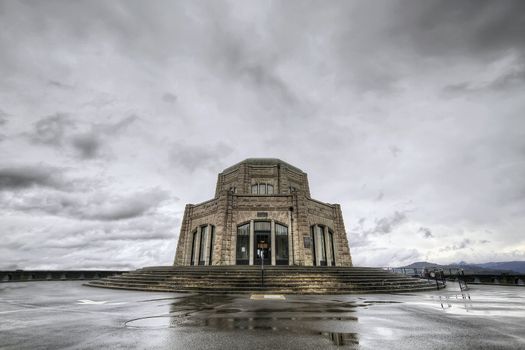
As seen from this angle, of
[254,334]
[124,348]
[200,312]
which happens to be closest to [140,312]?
[200,312]

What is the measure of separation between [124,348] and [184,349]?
109cm

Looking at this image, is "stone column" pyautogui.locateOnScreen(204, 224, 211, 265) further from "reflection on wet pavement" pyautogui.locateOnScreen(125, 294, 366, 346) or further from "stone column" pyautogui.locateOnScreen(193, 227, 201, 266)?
"reflection on wet pavement" pyautogui.locateOnScreen(125, 294, 366, 346)

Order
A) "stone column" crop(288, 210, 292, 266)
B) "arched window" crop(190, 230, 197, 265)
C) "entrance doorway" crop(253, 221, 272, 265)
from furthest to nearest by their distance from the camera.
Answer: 1. "arched window" crop(190, 230, 197, 265)
2. "entrance doorway" crop(253, 221, 272, 265)
3. "stone column" crop(288, 210, 292, 266)

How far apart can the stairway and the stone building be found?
6.56 m

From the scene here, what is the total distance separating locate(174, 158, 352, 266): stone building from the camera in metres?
25.7

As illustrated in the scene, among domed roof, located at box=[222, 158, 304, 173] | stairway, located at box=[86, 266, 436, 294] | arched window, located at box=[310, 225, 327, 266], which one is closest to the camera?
stairway, located at box=[86, 266, 436, 294]

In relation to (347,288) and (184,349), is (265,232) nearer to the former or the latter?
(347,288)

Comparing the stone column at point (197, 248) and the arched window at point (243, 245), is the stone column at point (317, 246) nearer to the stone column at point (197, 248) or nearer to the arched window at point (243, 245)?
the arched window at point (243, 245)

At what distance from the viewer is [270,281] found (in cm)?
1623

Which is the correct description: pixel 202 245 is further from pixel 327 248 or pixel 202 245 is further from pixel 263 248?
pixel 327 248

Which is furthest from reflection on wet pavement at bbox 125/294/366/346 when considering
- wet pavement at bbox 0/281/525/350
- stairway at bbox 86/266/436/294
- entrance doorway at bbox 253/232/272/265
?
entrance doorway at bbox 253/232/272/265

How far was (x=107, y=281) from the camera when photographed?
66.1 ft

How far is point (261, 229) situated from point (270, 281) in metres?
10.5

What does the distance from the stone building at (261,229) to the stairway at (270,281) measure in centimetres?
656
